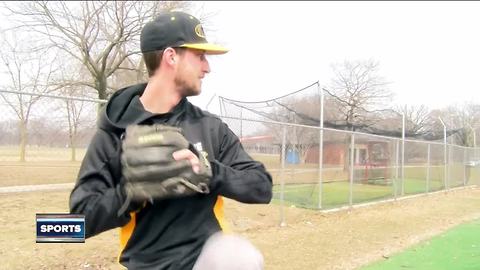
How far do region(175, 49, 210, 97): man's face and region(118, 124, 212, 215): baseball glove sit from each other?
10.1 inches

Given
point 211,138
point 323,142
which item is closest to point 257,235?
point 323,142

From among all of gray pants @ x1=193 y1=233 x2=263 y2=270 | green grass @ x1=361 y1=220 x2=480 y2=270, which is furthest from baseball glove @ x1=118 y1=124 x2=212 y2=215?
green grass @ x1=361 y1=220 x2=480 y2=270

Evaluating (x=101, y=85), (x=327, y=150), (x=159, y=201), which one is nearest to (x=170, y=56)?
(x=159, y=201)

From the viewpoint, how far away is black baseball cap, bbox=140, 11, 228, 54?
5.65ft

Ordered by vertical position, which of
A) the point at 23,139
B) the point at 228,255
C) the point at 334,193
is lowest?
the point at 334,193

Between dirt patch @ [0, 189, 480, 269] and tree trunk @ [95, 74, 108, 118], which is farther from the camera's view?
tree trunk @ [95, 74, 108, 118]

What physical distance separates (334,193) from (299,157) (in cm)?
270

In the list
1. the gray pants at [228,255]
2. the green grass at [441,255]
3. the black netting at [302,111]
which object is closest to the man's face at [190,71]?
the gray pants at [228,255]

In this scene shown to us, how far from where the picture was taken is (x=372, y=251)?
7.86 metres

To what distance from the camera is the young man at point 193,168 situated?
1590 mm

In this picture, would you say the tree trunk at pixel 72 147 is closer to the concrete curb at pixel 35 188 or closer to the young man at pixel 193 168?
the concrete curb at pixel 35 188

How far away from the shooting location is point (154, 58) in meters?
1.77

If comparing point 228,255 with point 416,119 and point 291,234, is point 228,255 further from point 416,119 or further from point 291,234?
point 416,119

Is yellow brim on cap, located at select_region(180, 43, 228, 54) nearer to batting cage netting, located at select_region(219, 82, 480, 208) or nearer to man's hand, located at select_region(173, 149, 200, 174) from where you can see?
man's hand, located at select_region(173, 149, 200, 174)
